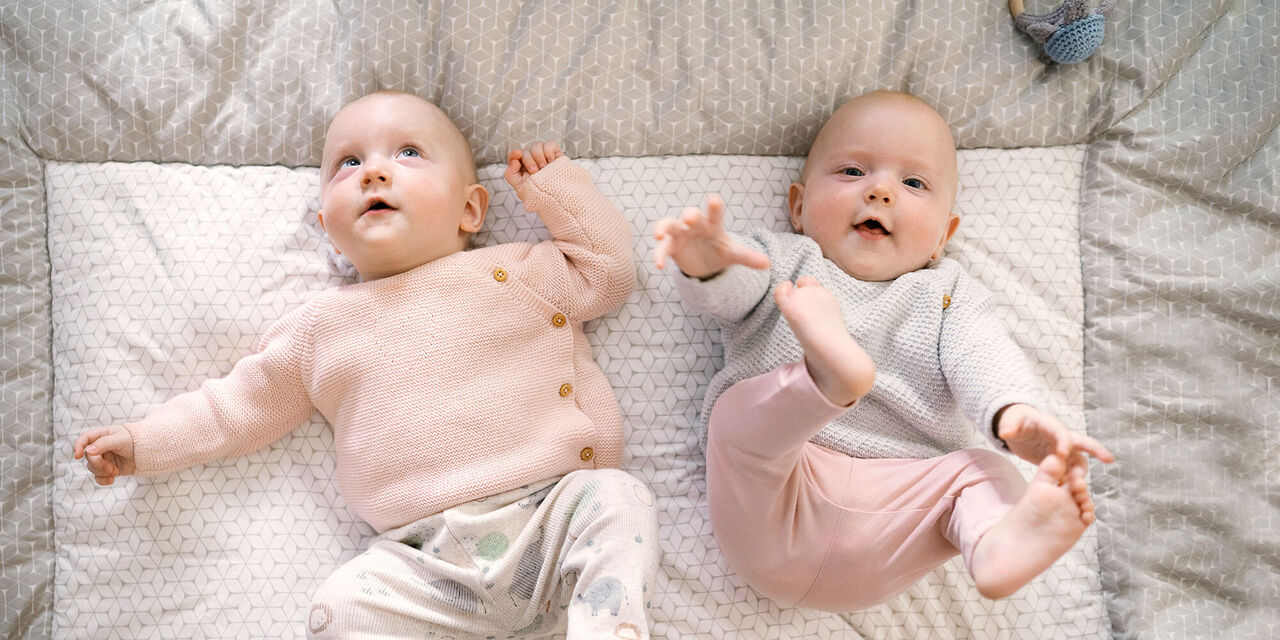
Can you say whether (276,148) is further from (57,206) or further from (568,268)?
(568,268)

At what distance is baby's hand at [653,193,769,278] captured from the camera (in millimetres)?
1143

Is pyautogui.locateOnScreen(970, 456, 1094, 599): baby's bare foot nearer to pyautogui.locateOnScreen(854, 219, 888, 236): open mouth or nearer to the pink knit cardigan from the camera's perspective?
pyautogui.locateOnScreen(854, 219, 888, 236): open mouth

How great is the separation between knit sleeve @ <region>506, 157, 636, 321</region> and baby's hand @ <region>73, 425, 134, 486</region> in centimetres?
66

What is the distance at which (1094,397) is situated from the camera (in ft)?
5.17

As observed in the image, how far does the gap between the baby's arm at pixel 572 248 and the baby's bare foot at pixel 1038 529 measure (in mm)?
682

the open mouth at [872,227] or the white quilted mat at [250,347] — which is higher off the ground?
the open mouth at [872,227]

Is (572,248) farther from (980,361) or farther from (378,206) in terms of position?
(980,361)

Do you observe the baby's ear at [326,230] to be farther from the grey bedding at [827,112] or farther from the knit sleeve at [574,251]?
the knit sleeve at [574,251]

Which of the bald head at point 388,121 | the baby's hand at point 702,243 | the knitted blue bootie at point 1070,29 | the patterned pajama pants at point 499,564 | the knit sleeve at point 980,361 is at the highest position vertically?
the knitted blue bootie at point 1070,29

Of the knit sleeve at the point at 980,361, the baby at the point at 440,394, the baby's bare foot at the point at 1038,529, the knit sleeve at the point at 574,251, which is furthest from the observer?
the knit sleeve at the point at 574,251

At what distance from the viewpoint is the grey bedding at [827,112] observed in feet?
5.05

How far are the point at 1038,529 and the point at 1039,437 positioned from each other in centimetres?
13

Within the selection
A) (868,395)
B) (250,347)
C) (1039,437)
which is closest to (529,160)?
(250,347)

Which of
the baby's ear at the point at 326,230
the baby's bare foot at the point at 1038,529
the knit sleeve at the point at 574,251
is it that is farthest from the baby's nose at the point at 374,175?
the baby's bare foot at the point at 1038,529
